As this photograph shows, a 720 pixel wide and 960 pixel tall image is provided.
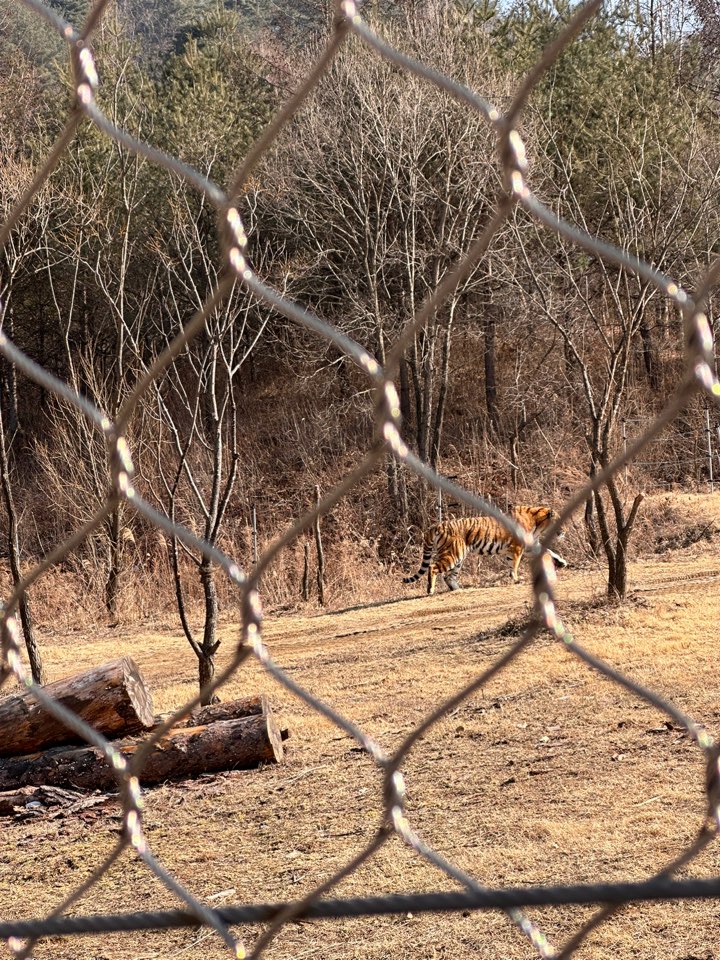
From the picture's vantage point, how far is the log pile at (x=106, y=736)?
20.9 feet

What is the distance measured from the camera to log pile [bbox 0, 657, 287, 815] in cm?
638

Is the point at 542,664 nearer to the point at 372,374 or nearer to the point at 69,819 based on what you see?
the point at 69,819

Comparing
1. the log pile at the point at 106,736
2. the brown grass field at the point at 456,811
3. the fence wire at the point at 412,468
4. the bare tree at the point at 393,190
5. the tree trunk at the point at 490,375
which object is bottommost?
the brown grass field at the point at 456,811

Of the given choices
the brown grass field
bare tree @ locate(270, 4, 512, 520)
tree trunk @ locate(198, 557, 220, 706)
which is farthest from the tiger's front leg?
tree trunk @ locate(198, 557, 220, 706)

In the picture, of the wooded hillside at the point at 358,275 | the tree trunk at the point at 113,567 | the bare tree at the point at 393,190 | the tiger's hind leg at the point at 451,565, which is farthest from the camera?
the bare tree at the point at 393,190

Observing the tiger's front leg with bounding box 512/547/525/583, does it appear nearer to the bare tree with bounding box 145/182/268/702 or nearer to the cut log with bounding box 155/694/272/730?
the bare tree with bounding box 145/182/268/702

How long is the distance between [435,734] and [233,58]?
26154 millimetres

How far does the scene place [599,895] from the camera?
0.88 metres

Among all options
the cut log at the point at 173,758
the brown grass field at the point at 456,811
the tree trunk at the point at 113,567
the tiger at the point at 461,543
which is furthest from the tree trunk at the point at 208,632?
the tree trunk at the point at 113,567

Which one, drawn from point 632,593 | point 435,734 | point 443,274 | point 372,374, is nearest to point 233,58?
point 443,274

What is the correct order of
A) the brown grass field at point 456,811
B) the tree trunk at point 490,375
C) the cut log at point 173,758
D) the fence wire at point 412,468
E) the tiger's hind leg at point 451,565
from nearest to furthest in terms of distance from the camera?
the fence wire at point 412,468 < the brown grass field at point 456,811 < the cut log at point 173,758 < the tiger's hind leg at point 451,565 < the tree trunk at point 490,375

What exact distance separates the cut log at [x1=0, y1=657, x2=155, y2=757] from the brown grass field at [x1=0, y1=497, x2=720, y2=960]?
39cm

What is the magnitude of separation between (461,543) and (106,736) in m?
9.98

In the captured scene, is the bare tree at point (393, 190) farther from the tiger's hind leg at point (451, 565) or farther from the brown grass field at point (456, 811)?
the brown grass field at point (456, 811)
